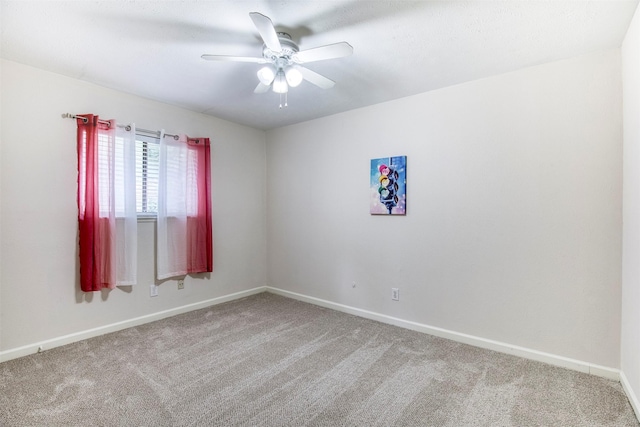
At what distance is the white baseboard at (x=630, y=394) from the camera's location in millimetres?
1700

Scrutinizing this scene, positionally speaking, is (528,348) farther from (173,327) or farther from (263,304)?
(173,327)

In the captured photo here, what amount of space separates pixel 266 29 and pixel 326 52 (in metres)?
0.40

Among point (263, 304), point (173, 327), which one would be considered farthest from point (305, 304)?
point (173, 327)

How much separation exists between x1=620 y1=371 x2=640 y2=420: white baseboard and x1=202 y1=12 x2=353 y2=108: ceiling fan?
264 centimetres

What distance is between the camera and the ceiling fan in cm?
170

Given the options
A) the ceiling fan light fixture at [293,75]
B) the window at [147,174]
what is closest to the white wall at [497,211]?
the ceiling fan light fixture at [293,75]

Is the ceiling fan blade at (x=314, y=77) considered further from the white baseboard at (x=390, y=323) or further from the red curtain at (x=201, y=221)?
the white baseboard at (x=390, y=323)

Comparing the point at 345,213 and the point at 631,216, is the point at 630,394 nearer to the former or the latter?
the point at 631,216

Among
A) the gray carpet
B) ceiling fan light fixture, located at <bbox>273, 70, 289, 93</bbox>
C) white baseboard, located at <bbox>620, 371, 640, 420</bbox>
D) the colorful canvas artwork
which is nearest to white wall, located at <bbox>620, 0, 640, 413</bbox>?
white baseboard, located at <bbox>620, 371, 640, 420</bbox>

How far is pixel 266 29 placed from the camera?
156 centimetres

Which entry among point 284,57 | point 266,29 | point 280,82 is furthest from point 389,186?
point 266,29

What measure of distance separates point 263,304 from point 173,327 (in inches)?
42.0

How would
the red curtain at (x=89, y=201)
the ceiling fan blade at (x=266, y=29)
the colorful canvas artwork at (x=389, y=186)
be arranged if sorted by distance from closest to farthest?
the ceiling fan blade at (x=266, y=29) → the red curtain at (x=89, y=201) → the colorful canvas artwork at (x=389, y=186)

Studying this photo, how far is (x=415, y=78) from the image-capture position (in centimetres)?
258
